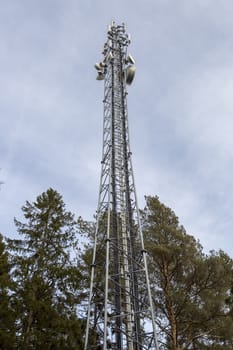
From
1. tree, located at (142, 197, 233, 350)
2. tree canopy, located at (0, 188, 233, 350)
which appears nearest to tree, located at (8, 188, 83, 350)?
tree canopy, located at (0, 188, 233, 350)

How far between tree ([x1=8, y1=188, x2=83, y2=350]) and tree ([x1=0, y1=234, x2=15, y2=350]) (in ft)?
0.75

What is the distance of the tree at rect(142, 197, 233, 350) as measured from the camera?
39.8 feet

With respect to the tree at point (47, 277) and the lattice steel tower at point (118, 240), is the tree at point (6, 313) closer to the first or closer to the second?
the tree at point (47, 277)

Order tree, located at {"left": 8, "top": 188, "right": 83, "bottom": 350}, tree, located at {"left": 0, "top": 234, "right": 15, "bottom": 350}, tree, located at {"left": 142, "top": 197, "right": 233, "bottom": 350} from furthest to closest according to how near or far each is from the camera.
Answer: tree, located at {"left": 142, "top": 197, "right": 233, "bottom": 350}, tree, located at {"left": 8, "top": 188, "right": 83, "bottom": 350}, tree, located at {"left": 0, "top": 234, "right": 15, "bottom": 350}

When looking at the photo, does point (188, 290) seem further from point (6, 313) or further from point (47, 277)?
point (6, 313)

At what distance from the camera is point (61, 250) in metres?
12.8

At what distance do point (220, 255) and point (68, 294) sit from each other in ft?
18.5

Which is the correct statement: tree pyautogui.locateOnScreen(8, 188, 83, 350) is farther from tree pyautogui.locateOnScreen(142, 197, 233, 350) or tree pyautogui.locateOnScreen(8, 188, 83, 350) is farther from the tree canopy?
tree pyautogui.locateOnScreen(142, 197, 233, 350)

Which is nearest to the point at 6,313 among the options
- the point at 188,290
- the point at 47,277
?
the point at 47,277

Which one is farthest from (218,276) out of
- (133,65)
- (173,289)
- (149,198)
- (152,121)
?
(133,65)

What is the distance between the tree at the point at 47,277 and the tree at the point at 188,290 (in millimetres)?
2979

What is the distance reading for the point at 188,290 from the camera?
41.4 ft

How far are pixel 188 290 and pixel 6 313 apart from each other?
6132 mm

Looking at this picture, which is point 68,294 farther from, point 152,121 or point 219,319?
point 152,121
